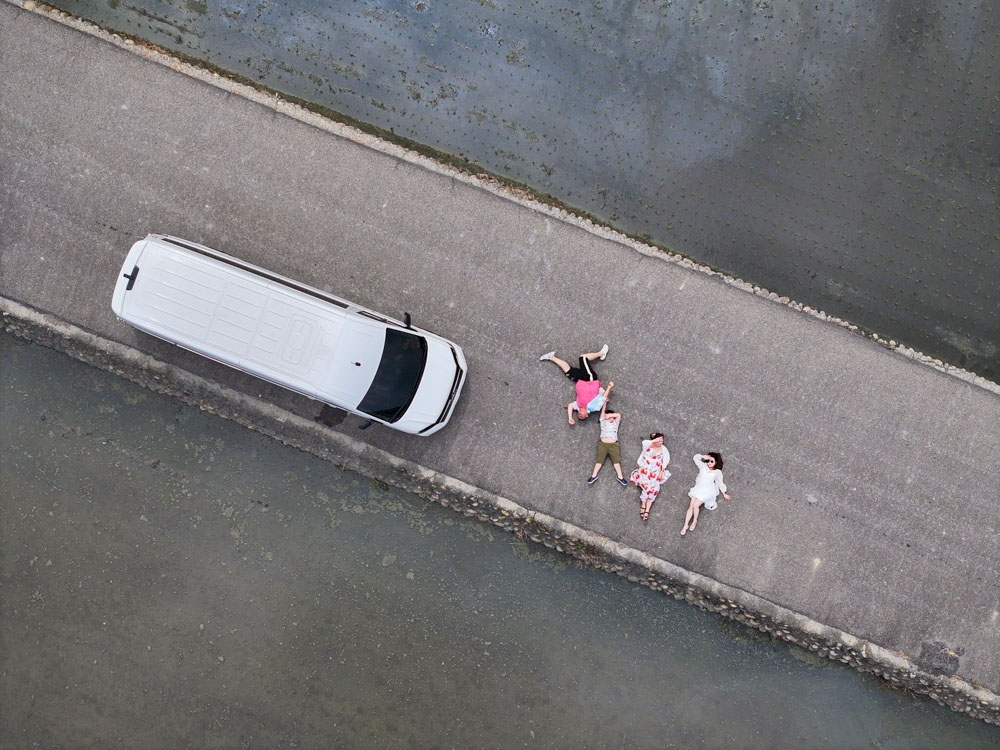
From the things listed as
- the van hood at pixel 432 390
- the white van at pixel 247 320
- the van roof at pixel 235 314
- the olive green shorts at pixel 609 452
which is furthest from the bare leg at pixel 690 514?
the van roof at pixel 235 314

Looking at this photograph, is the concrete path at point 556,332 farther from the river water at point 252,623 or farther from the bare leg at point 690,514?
the river water at point 252,623

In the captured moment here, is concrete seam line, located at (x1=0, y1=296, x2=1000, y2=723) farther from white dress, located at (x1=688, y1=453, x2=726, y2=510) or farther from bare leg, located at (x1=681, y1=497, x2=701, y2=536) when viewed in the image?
white dress, located at (x1=688, y1=453, x2=726, y2=510)

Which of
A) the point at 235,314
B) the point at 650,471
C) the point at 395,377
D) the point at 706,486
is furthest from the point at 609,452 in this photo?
the point at 235,314

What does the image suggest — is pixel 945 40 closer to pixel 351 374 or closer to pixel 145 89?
pixel 351 374

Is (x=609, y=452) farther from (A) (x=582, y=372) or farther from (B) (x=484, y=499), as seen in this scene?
(B) (x=484, y=499)

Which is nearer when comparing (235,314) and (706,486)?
(235,314)

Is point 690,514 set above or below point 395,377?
below

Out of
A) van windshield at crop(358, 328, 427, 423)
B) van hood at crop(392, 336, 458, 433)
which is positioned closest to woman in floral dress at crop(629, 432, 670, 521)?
van hood at crop(392, 336, 458, 433)

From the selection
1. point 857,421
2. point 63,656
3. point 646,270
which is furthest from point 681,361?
point 63,656
